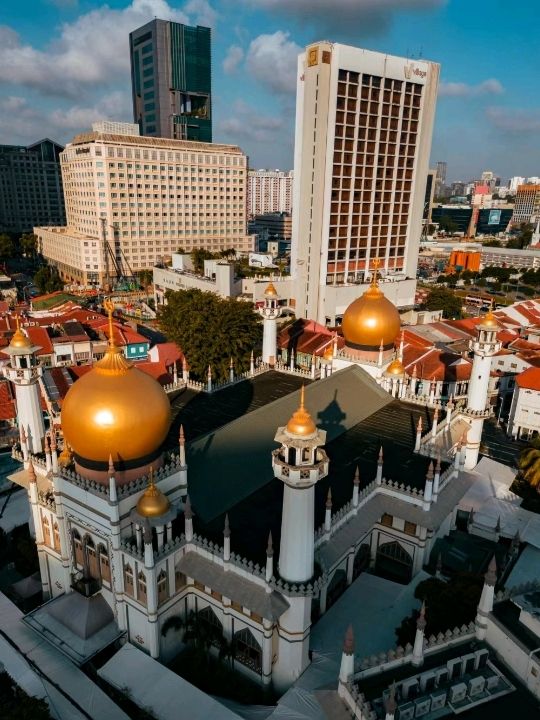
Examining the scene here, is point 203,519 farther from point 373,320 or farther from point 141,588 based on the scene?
point 373,320

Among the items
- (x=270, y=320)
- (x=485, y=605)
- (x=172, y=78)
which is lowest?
(x=485, y=605)

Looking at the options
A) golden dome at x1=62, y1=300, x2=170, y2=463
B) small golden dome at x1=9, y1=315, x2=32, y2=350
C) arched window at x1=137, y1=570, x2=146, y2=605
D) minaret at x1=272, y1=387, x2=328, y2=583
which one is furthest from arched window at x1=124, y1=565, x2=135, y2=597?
small golden dome at x1=9, y1=315, x2=32, y2=350

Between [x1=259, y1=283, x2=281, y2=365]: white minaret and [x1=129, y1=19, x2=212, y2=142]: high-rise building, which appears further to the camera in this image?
[x1=129, y1=19, x2=212, y2=142]: high-rise building

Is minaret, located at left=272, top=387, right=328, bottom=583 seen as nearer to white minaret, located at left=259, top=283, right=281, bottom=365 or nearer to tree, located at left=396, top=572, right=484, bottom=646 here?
tree, located at left=396, top=572, right=484, bottom=646

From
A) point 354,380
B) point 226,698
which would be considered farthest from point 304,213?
point 226,698

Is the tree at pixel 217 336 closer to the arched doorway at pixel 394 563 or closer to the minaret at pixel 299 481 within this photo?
the arched doorway at pixel 394 563

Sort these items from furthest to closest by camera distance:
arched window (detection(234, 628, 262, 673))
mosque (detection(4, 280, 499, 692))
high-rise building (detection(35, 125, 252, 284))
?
high-rise building (detection(35, 125, 252, 284)) → arched window (detection(234, 628, 262, 673)) → mosque (detection(4, 280, 499, 692))

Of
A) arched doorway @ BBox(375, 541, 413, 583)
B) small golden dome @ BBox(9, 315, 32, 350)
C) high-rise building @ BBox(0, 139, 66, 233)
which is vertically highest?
high-rise building @ BBox(0, 139, 66, 233)

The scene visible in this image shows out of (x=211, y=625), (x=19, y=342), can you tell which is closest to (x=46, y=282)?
(x=19, y=342)
